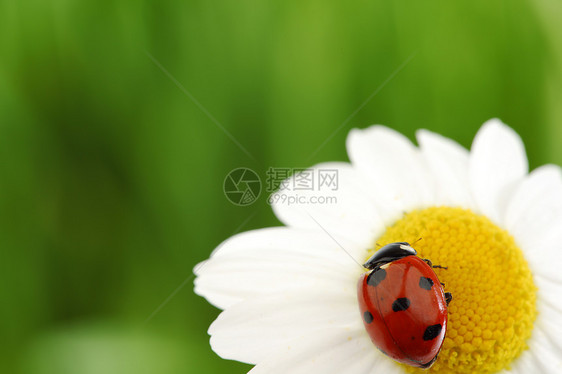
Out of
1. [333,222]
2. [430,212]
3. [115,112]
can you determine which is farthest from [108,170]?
[430,212]

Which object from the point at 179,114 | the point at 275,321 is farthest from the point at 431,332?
the point at 179,114

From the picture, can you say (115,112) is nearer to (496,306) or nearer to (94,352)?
(94,352)

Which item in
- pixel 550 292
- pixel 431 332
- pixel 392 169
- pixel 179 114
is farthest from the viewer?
pixel 179 114

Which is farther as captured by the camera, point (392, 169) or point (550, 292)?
point (392, 169)

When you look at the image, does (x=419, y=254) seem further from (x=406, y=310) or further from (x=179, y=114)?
(x=179, y=114)

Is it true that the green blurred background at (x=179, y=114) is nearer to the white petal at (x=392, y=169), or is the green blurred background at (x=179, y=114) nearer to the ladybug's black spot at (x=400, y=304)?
the white petal at (x=392, y=169)

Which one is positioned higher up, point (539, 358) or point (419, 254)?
point (419, 254)

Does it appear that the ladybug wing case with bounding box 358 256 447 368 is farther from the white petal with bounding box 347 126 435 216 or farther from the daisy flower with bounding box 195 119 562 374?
the white petal with bounding box 347 126 435 216

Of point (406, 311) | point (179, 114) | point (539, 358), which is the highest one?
point (179, 114)
